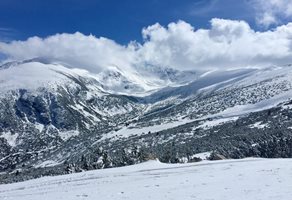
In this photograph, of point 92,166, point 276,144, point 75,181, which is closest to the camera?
point 75,181

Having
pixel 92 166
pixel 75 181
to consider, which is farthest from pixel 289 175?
pixel 92 166

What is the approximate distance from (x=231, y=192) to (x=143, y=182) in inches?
433

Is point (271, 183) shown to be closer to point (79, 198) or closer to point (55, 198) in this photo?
point (79, 198)

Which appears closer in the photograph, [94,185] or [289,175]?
[289,175]

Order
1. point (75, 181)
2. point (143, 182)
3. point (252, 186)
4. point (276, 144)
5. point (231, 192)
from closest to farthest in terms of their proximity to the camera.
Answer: point (231, 192), point (252, 186), point (143, 182), point (75, 181), point (276, 144)

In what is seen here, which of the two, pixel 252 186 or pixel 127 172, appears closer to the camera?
pixel 252 186

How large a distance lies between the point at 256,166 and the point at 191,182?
37.7ft

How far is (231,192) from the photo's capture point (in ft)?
94.1

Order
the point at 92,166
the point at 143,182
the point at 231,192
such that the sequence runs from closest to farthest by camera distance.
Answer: the point at 231,192, the point at 143,182, the point at 92,166

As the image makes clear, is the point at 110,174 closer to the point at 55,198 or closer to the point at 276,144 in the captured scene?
the point at 55,198

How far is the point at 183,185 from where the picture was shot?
33.8 m

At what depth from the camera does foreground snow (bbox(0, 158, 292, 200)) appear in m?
28.5

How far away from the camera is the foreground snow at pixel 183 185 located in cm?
2853

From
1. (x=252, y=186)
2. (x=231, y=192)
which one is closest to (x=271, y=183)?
(x=252, y=186)
